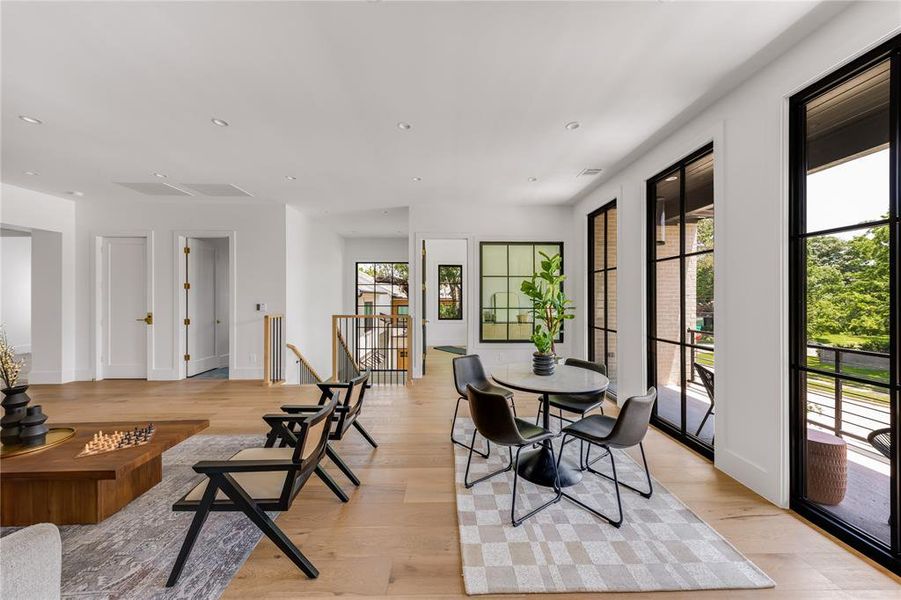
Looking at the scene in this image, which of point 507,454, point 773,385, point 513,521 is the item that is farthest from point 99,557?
point 773,385

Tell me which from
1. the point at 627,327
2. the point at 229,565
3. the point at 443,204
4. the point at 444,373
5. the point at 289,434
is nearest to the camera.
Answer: the point at 229,565

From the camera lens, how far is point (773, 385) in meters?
2.21

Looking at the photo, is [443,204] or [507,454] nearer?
[507,454]

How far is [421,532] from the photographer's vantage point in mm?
1965

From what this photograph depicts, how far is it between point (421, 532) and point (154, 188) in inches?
215

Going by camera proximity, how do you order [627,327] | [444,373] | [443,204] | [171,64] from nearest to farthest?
[171,64] → [627,327] → [443,204] → [444,373]

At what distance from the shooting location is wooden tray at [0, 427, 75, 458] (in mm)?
2002

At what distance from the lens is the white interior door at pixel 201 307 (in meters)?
5.66

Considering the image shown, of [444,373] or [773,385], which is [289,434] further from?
[444,373]

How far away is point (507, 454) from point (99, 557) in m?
2.53

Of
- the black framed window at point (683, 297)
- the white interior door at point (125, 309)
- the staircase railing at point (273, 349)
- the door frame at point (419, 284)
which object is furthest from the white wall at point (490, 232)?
the white interior door at point (125, 309)

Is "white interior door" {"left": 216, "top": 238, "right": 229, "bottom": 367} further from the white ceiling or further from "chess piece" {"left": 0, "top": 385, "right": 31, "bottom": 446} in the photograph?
"chess piece" {"left": 0, "top": 385, "right": 31, "bottom": 446}

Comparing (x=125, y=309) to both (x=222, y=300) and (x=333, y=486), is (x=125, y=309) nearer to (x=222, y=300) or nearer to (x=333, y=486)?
(x=222, y=300)

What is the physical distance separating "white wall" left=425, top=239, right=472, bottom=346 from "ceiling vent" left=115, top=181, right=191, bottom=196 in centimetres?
537
